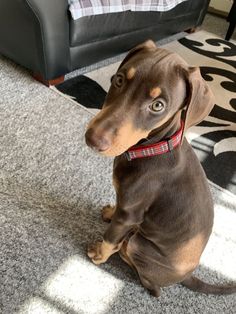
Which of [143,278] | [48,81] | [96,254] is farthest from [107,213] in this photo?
[48,81]

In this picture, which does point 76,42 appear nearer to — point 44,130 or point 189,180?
point 44,130

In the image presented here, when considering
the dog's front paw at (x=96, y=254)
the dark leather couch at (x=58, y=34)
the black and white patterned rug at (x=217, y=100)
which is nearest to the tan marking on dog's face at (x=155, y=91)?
the dog's front paw at (x=96, y=254)

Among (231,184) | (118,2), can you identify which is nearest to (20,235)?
(231,184)

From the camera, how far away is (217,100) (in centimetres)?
253

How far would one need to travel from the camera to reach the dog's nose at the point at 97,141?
895 millimetres

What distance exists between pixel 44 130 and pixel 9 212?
578 mm

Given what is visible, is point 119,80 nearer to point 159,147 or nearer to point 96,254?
point 159,147

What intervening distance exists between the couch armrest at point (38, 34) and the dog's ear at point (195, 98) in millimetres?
1226

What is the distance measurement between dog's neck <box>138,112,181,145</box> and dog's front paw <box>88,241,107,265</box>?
523 mm

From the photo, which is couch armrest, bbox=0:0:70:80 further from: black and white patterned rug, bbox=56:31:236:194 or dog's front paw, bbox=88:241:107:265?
dog's front paw, bbox=88:241:107:265

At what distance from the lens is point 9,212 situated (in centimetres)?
149

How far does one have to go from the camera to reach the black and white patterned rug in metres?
1.99

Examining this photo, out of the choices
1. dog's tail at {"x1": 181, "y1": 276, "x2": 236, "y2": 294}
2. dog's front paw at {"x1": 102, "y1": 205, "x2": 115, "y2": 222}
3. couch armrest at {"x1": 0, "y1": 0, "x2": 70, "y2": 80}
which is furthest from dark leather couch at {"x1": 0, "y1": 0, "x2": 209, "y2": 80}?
dog's tail at {"x1": 181, "y1": 276, "x2": 236, "y2": 294}

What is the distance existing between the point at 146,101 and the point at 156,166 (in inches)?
9.5
